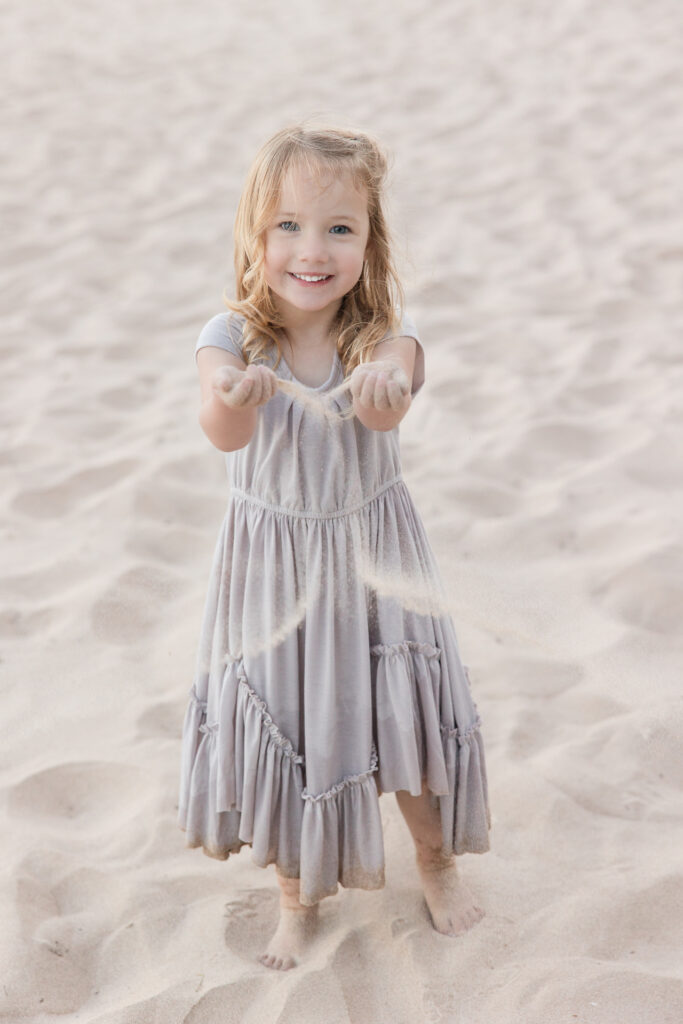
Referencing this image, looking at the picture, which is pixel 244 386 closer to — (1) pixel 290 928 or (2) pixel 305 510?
(2) pixel 305 510

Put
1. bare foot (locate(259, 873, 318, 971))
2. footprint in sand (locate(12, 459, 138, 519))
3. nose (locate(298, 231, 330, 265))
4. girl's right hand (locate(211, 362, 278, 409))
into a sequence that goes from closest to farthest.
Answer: girl's right hand (locate(211, 362, 278, 409))
nose (locate(298, 231, 330, 265))
bare foot (locate(259, 873, 318, 971))
footprint in sand (locate(12, 459, 138, 519))

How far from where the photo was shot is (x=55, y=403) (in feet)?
12.4

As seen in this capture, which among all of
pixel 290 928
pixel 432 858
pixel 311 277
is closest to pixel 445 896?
pixel 432 858

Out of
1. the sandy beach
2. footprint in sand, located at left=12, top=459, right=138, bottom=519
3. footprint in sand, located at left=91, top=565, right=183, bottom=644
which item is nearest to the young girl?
the sandy beach

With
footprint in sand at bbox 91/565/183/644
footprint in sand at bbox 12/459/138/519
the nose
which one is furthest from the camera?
footprint in sand at bbox 12/459/138/519

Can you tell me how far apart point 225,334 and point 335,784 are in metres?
0.71

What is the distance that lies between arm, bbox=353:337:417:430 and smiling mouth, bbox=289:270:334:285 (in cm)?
13

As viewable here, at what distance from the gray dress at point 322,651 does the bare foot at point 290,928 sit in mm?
125

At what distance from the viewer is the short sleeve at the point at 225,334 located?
5.39 ft

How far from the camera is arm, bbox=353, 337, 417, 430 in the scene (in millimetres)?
1519

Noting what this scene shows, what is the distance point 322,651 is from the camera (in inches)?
65.5

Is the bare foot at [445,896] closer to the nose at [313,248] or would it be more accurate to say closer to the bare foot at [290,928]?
the bare foot at [290,928]

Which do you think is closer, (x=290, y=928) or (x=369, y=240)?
(x=369, y=240)

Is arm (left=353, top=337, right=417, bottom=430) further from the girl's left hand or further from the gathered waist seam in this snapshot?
the gathered waist seam
